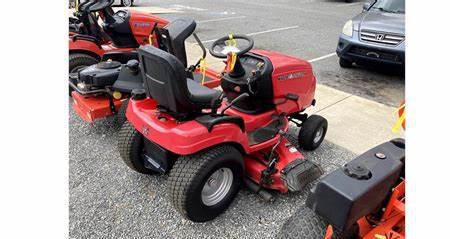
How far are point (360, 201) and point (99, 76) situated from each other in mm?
2791

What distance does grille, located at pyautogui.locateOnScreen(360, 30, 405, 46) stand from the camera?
15.6 ft

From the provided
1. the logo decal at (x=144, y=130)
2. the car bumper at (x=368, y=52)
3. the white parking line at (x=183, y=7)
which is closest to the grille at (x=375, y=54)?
the car bumper at (x=368, y=52)

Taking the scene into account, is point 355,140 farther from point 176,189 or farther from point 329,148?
point 176,189

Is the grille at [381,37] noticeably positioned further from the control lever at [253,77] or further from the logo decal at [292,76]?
the control lever at [253,77]

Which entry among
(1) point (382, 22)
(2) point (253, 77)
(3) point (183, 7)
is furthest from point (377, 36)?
(3) point (183, 7)

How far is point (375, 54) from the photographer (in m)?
4.98

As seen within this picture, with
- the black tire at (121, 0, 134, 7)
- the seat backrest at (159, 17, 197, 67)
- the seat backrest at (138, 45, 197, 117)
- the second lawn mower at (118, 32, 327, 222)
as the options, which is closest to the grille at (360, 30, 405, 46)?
the second lawn mower at (118, 32, 327, 222)

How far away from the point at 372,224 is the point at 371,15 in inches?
187

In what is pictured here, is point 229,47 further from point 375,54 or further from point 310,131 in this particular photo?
point 375,54

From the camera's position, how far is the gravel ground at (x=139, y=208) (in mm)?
2213

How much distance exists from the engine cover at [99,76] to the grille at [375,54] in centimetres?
379

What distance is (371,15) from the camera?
5371 mm

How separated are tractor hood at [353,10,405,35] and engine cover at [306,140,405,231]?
4.12 meters

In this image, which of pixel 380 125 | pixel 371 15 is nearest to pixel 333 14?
pixel 371 15
